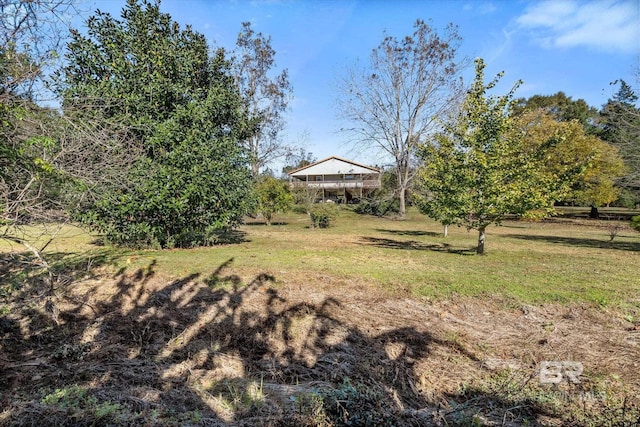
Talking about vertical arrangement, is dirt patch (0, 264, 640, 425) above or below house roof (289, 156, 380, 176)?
below

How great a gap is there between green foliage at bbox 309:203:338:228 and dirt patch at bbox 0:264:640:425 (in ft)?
41.1

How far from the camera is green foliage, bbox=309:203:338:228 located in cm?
1766

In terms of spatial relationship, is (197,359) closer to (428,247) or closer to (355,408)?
(355,408)

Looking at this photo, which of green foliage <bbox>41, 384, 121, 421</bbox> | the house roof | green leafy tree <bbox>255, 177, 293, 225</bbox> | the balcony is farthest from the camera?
the house roof

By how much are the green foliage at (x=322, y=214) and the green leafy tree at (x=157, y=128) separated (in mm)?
9296

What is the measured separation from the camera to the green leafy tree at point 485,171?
7348 millimetres

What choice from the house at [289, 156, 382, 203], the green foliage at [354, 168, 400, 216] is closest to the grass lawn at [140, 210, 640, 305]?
the green foliage at [354, 168, 400, 216]

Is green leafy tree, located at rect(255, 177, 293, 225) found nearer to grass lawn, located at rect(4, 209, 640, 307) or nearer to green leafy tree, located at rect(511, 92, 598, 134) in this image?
grass lawn, located at rect(4, 209, 640, 307)

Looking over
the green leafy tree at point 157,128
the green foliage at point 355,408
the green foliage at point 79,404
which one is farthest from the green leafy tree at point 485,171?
the green foliage at point 79,404

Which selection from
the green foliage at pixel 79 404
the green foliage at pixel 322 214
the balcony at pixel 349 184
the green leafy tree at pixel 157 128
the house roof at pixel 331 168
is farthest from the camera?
the house roof at pixel 331 168

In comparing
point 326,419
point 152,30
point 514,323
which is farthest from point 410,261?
point 152,30

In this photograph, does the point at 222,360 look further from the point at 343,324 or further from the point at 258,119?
the point at 258,119

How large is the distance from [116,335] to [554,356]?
15.7 ft

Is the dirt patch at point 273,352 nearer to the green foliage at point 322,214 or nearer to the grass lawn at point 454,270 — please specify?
the grass lawn at point 454,270
